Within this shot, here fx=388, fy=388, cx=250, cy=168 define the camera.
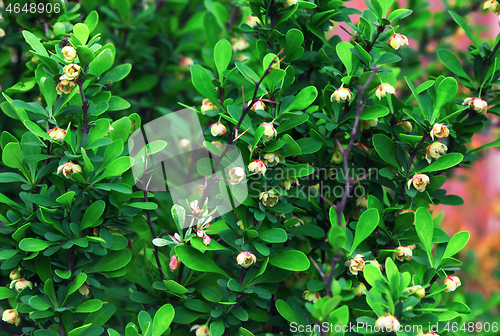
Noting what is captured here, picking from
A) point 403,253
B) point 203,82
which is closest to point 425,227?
point 403,253

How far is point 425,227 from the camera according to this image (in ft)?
2.25

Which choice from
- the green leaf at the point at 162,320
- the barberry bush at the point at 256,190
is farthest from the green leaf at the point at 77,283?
the green leaf at the point at 162,320

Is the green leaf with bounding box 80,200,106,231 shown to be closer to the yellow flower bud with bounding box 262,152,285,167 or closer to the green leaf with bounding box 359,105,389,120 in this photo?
the yellow flower bud with bounding box 262,152,285,167

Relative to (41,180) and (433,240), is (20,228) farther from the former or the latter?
(433,240)

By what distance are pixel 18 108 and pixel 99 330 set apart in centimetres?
44

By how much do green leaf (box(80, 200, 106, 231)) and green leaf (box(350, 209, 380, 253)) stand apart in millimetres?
444

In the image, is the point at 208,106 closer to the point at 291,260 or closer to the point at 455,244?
the point at 291,260

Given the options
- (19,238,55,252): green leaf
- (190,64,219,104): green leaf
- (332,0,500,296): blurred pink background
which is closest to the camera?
(19,238,55,252): green leaf

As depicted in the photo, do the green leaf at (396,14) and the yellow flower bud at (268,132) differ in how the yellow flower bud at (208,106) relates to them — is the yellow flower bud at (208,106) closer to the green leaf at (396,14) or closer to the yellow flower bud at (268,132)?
the yellow flower bud at (268,132)

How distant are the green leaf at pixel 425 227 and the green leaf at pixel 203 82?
1.41ft

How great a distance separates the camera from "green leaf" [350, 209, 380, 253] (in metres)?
0.66

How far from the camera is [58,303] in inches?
27.3

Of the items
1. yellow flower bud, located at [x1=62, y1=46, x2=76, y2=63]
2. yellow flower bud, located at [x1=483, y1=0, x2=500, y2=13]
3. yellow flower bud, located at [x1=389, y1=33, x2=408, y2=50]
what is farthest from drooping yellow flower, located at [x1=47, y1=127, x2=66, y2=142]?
yellow flower bud, located at [x1=483, y1=0, x2=500, y2=13]

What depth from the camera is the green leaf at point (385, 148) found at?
Result: 715 millimetres
